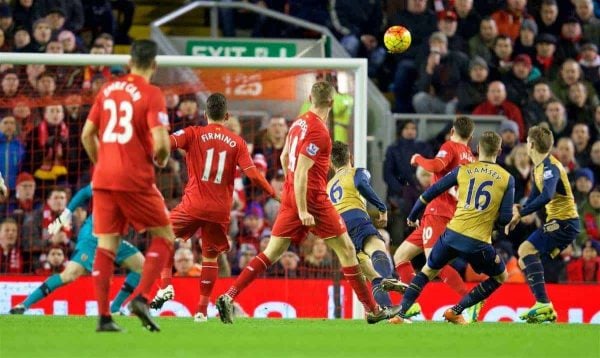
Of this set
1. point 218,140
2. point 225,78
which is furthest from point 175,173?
point 218,140

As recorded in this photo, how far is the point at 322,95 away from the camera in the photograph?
11.5 meters

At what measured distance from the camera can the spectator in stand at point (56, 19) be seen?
695 inches

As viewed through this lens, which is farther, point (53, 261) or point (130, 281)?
point (53, 261)

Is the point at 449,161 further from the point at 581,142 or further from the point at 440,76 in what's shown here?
the point at 440,76

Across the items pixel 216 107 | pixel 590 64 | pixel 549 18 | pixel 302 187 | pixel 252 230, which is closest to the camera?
pixel 302 187

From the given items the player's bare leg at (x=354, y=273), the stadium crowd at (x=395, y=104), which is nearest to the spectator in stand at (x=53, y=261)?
the stadium crowd at (x=395, y=104)

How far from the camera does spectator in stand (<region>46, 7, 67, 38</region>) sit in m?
17.7

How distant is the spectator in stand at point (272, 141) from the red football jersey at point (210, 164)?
12.7 ft

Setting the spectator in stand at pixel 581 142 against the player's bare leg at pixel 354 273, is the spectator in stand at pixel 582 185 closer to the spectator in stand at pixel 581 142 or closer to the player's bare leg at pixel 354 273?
the spectator in stand at pixel 581 142

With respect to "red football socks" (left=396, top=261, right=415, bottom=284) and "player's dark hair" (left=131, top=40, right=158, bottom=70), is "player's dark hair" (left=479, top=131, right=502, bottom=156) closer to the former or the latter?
A: "red football socks" (left=396, top=261, right=415, bottom=284)

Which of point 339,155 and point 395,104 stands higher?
point 395,104

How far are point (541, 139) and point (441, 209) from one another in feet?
3.79

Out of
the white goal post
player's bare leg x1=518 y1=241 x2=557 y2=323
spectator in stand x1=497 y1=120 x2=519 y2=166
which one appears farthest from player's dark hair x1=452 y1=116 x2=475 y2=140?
spectator in stand x1=497 y1=120 x2=519 y2=166

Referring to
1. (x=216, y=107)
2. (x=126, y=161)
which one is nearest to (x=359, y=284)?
(x=216, y=107)
